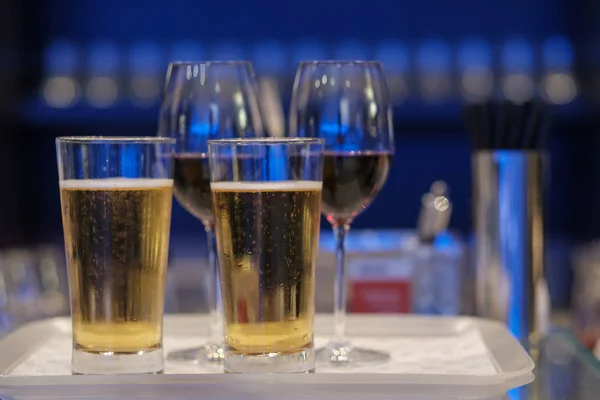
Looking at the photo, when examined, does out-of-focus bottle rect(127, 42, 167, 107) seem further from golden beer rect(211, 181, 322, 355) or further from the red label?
golden beer rect(211, 181, 322, 355)

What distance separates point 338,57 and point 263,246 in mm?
3269

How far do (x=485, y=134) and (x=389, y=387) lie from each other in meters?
0.47

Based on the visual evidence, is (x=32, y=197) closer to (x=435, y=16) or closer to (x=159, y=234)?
(x=435, y=16)

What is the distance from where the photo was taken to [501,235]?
1.16 m

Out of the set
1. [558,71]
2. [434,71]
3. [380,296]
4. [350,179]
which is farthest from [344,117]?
[558,71]

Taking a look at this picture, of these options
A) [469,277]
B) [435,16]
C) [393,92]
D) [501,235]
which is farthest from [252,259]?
[435,16]

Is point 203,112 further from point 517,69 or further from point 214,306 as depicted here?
point 517,69

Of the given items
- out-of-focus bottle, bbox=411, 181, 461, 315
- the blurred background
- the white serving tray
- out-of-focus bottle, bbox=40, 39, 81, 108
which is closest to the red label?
out-of-focus bottle, bbox=411, 181, 461, 315

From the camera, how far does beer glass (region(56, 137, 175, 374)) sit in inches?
34.0

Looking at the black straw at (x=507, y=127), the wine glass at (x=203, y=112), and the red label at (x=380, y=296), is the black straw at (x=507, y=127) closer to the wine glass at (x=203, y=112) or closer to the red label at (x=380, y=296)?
the wine glass at (x=203, y=112)

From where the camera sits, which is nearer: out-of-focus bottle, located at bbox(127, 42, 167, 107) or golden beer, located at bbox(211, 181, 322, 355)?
golden beer, located at bbox(211, 181, 322, 355)

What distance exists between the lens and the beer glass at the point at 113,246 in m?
0.86

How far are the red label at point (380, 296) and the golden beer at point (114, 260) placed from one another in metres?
0.81

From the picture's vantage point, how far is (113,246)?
867 millimetres
